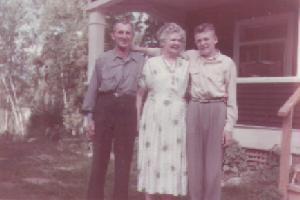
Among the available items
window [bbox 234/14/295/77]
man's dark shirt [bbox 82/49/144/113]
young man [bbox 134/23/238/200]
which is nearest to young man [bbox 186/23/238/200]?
young man [bbox 134/23/238/200]

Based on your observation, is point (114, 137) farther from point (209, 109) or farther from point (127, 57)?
point (209, 109)

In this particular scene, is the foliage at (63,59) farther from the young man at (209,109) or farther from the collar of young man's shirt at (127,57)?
the young man at (209,109)

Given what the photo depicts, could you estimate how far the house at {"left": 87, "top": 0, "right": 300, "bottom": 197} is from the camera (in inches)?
292

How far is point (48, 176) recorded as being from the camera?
6.50m

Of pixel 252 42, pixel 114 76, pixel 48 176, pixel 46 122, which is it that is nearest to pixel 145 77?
pixel 114 76

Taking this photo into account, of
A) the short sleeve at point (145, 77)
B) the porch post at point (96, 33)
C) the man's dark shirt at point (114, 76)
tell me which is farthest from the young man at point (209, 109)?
the porch post at point (96, 33)

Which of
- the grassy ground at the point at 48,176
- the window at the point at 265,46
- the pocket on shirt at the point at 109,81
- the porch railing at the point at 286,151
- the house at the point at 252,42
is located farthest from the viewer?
the window at the point at 265,46

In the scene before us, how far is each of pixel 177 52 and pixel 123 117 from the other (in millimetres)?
682

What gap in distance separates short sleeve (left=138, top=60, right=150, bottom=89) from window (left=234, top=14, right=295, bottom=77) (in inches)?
196

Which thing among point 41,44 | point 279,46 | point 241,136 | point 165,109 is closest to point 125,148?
point 165,109

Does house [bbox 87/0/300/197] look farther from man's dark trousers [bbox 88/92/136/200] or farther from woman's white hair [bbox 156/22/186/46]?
woman's white hair [bbox 156/22/186/46]

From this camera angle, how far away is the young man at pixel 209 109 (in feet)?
11.9

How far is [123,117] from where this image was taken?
3912 mm

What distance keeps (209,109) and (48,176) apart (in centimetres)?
345
